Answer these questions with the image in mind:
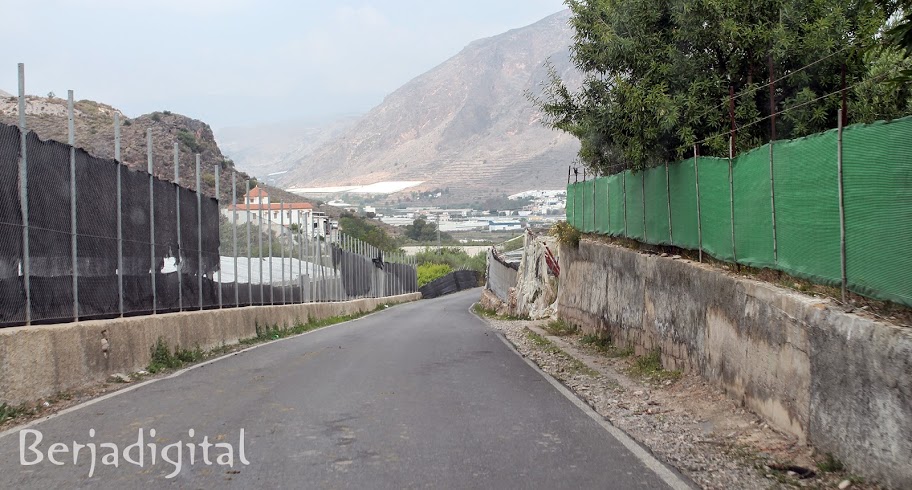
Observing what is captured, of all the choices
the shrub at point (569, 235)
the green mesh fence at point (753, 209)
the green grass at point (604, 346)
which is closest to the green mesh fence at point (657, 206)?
the green grass at point (604, 346)

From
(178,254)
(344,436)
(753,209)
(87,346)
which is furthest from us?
(178,254)

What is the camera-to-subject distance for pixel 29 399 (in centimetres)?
1011

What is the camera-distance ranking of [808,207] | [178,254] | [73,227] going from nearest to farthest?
1. [808,207]
2. [73,227]
3. [178,254]

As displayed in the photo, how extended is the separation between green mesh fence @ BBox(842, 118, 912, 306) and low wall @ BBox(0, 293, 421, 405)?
8412 mm

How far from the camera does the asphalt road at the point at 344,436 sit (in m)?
6.80

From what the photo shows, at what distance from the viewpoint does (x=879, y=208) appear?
7.66 m

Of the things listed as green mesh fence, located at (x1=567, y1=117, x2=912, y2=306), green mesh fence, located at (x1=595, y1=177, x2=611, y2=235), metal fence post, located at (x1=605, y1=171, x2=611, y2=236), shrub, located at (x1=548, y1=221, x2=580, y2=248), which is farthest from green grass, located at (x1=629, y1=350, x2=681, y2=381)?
shrub, located at (x1=548, y1=221, x2=580, y2=248)

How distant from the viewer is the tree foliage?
13516 mm

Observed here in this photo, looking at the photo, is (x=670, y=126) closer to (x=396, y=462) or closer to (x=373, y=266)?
(x=396, y=462)

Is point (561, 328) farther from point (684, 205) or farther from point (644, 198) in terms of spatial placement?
point (684, 205)

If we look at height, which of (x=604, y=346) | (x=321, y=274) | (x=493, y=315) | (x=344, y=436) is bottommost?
(x=493, y=315)

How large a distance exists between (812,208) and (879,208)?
60.3 inches

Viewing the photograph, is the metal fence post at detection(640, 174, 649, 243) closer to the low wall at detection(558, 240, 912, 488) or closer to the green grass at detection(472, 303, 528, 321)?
the low wall at detection(558, 240, 912, 488)

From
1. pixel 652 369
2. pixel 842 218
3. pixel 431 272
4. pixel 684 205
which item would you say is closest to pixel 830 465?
pixel 842 218
